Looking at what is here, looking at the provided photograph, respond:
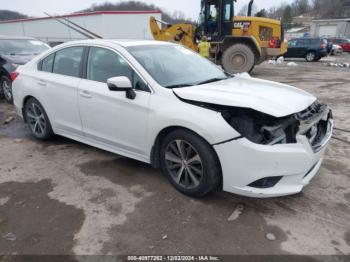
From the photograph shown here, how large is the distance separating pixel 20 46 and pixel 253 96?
25.2ft

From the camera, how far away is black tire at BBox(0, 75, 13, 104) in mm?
7855

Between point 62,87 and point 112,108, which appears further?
point 62,87

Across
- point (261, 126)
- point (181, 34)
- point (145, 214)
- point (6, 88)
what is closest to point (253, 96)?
point (261, 126)

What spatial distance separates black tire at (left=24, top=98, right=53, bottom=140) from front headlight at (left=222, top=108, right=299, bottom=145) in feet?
10.2

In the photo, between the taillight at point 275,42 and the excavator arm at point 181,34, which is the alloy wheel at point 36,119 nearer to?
the excavator arm at point 181,34

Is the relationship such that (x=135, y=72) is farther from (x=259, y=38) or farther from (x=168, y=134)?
(x=259, y=38)

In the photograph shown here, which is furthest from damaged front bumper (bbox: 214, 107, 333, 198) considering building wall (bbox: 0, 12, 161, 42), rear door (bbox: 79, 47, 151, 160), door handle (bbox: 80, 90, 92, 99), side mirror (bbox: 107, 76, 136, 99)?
building wall (bbox: 0, 12, 161, 42)

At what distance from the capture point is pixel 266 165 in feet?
9.48

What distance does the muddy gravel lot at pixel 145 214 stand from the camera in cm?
275

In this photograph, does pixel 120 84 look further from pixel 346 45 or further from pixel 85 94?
pixel 346 45

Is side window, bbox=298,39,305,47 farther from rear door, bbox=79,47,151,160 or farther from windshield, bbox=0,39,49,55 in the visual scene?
rear door, bbox=79,47,151,160

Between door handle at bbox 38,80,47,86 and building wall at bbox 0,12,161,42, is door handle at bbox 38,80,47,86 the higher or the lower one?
the lower one

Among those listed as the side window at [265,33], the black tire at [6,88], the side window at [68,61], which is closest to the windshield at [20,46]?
the black tire at [6,88]

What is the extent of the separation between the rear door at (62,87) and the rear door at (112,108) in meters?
0.18
